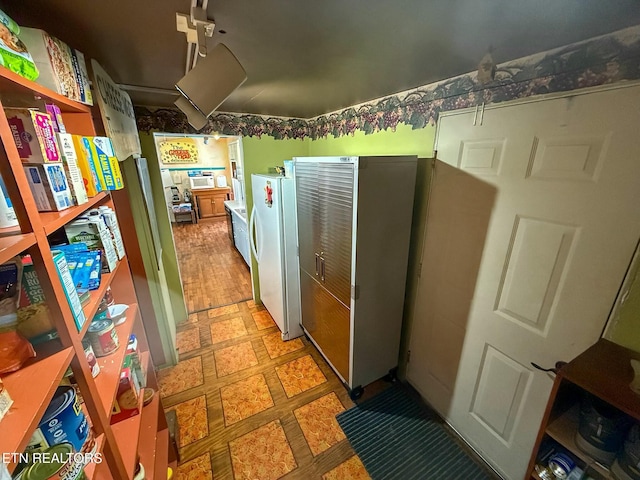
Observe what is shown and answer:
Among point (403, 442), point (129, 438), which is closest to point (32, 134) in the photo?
point (129, 438)

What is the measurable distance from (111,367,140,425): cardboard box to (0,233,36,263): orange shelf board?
771mm

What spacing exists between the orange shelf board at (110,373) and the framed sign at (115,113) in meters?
0.90

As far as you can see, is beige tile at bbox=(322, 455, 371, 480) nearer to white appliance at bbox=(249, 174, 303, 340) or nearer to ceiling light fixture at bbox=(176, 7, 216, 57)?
white appliance at bbox=(249, 174, 303, 340)

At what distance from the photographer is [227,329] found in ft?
8.76

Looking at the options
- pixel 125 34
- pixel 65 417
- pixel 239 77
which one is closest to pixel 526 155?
pixel 239 77

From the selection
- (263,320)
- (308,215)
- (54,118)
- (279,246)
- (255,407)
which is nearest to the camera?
(54,118)

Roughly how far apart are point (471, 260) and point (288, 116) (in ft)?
7.18

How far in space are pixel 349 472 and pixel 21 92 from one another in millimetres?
2108

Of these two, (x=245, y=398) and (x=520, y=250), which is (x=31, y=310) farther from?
(x=520, y=250)

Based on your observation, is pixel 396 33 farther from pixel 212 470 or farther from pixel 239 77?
pixel 212 470

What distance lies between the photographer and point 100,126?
120 cm

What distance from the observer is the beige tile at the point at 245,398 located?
1788 mm

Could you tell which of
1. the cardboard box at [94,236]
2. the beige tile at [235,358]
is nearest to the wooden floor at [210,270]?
the beige tile at [235,358]

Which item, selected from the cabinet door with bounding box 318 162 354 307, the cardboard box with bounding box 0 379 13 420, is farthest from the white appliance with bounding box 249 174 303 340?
the cardboard box with bounding box 0 379 13 420
